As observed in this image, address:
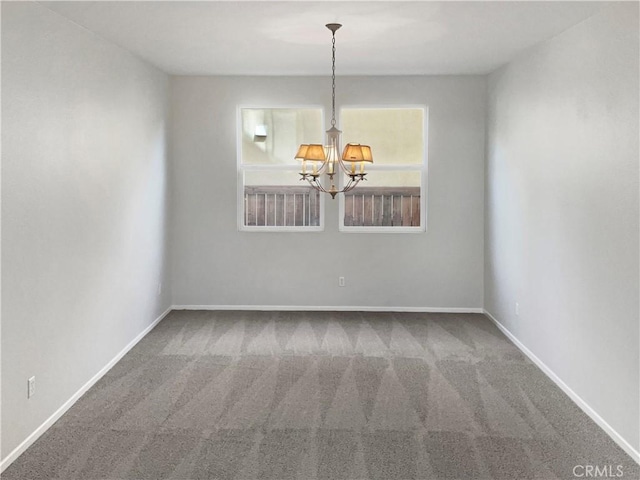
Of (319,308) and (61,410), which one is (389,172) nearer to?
(319,308)

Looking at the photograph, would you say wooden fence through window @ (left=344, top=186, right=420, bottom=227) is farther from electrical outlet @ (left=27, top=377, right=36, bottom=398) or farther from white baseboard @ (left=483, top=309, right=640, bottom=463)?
electrical outlet @ (left=27, top=377, right=36, bottom=398)

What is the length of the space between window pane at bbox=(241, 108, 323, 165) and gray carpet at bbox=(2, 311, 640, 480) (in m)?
2.14

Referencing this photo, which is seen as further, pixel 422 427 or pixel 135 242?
pixel 135 242

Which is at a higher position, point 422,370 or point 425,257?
point 425,257

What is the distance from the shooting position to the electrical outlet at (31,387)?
343 centimetres

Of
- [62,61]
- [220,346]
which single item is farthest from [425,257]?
[62,61]

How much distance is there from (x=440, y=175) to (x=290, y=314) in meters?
2.28

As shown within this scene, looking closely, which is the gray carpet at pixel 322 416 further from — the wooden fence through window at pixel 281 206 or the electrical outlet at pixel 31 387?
the wooden fence through window at pixel 281 206

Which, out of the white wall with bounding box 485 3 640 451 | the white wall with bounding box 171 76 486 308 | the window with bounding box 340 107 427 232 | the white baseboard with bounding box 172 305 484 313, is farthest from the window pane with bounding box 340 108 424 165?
the white baseboard with bounding box 172 305 484 313

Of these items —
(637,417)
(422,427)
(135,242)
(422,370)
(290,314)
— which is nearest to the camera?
(637,417)

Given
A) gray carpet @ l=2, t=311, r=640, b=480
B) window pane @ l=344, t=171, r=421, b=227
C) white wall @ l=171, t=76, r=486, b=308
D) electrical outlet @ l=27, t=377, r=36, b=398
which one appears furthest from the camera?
window pane @ l=344, t=171, r=421, b=227

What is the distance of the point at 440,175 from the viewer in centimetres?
675

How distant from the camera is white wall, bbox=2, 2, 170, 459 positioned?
3266 millimetres

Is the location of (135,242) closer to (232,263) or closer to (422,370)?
(232,263)
